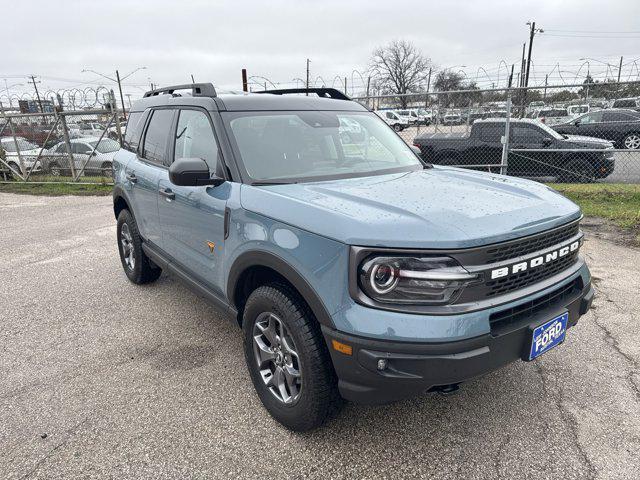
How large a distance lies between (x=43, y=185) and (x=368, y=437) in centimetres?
1415

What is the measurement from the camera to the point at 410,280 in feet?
6.52

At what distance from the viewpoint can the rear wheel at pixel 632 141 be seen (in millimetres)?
12125

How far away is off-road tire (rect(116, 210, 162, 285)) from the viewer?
14.8 feet

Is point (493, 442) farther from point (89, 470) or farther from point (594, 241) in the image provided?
point (594, 241)

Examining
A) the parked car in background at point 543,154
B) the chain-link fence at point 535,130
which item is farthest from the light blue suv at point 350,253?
the parked car in background at point 543,154

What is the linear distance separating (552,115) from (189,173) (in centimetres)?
1179

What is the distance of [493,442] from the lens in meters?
2.42

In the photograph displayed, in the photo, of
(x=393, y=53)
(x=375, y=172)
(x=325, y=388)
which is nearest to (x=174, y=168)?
(x=375, y=172)

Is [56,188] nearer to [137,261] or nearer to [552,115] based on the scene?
[137,261]

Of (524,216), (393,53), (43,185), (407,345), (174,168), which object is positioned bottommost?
(43,185)

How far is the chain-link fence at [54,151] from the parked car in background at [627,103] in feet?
41.6

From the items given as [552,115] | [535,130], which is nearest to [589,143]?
[535,130]

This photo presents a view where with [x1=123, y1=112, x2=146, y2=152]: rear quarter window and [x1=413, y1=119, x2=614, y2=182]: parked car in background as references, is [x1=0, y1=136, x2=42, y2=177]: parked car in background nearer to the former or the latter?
[x1=123, y1=112, x2=146, y2=152]: rear quarter window

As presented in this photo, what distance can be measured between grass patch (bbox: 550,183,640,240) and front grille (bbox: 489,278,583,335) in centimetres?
446
